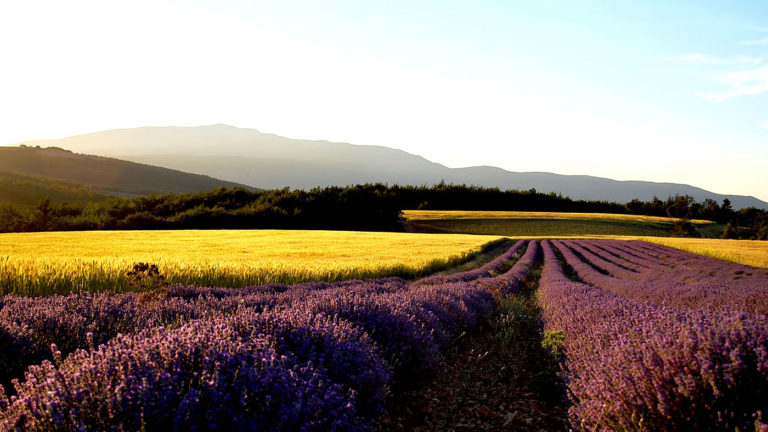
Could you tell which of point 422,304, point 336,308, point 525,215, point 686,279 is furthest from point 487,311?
point 525,215

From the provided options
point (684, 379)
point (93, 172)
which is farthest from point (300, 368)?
point (93, 172)

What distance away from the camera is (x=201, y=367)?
2328 mm

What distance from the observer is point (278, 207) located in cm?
4497

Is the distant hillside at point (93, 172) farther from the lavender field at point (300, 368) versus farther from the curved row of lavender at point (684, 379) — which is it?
the curved row of lavender at point (684, 379)

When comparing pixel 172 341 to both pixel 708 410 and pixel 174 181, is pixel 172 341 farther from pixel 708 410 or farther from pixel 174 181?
pixel 174 181

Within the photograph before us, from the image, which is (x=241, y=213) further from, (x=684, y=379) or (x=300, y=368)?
(x=684, y=379)

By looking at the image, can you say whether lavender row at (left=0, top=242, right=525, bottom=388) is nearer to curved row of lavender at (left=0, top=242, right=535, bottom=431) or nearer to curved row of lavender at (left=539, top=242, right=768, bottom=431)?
curved row of lavender at (left=0, top=242, right=535, bottom=431)

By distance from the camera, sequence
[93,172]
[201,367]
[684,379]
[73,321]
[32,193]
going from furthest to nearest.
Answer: [93,172]
[32,193]
[73,321]
[684,379]
[201,367]

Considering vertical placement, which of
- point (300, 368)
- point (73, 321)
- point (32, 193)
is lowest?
point (73, 321)

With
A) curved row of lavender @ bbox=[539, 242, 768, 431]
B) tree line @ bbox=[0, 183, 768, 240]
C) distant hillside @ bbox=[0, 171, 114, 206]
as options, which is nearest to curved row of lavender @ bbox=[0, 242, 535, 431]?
curved row of lavender @ bbox=[539, 242, 768, 431]

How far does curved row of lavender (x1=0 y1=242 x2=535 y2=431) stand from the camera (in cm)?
193

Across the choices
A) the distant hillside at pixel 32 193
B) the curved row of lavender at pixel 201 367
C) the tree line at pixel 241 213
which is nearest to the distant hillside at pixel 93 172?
the distant hillside at pixel 32 193

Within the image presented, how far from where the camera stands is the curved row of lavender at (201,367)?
6.32 feet

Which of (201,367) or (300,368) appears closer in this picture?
(201,367)
